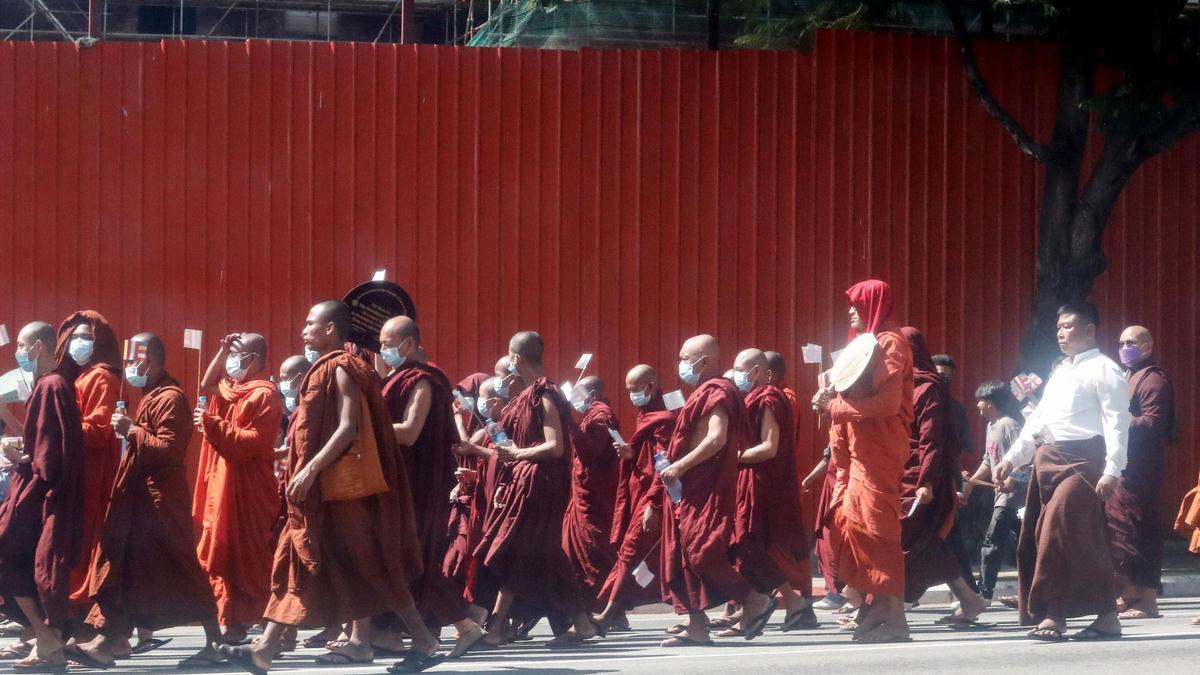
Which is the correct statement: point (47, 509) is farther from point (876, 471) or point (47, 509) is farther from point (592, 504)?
point (876, 471)

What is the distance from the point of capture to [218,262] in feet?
42.8

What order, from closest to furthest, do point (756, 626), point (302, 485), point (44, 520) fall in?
point (302, 485), point (44, 520), point (756, 626)

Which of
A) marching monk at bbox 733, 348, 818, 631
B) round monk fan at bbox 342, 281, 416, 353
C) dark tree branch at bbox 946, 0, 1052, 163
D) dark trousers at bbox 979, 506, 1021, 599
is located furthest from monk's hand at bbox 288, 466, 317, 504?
dark tree branch at bbox 946, 0, 1052, 163

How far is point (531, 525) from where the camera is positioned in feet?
29.6

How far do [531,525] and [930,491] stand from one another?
89.8 inches

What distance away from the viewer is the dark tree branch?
13.3 meters

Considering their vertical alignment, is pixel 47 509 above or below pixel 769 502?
above

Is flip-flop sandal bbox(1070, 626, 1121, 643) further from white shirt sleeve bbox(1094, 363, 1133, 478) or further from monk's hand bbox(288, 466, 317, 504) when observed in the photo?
monk's hand bbox(288, 466, 317, 504)

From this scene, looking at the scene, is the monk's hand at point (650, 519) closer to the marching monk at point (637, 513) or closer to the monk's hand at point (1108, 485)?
the marching monk at point (637, 513)

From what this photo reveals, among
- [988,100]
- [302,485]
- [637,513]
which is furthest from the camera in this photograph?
[988,100]

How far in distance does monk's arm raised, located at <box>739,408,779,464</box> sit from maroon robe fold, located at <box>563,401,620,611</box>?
3.13 feet

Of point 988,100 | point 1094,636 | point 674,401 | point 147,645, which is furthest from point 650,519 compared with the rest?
point 988,100

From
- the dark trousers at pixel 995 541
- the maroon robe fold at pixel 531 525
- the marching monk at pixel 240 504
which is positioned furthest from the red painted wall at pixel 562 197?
the maroon robe fold at pixel 531 525

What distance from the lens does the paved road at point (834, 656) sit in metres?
7.79
